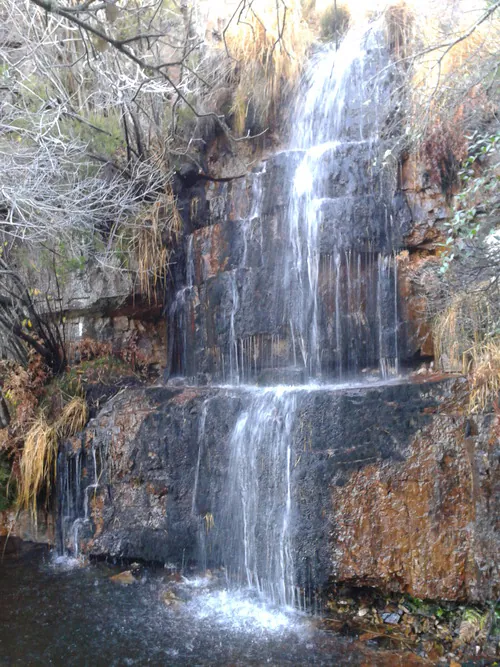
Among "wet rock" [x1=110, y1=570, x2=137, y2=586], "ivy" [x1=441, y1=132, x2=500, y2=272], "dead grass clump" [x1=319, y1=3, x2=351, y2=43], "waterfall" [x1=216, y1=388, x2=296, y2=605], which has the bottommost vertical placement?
"wet rock" [x1=110, y1=570, x2=137, y2=586]

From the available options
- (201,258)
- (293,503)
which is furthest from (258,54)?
(293,503)

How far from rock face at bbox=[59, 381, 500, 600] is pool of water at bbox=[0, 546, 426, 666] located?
33 centimetres

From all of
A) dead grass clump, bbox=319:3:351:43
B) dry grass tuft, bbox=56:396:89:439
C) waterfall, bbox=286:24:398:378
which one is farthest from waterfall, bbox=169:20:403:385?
dry grass tuft, bbox=56:396:89:439

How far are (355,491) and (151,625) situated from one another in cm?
187

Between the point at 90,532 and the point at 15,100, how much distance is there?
5.20 m

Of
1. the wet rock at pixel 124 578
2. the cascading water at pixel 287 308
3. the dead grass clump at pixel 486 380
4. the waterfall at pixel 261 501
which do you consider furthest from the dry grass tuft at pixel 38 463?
the dead grass clump at pixel 486 380

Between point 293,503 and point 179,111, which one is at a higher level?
point 179,111

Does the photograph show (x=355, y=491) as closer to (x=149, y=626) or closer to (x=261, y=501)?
(x=261, y=501)

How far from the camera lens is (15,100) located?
7281 millimetres

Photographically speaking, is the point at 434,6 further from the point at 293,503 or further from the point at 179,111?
the point at 293,503

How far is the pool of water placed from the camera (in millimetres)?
4047

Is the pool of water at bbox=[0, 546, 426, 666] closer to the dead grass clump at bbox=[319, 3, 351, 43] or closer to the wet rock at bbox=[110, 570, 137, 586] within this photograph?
the wet rock at bbox=[110, 570, 137, 586]

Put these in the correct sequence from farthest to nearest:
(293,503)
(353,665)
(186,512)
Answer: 1. (186,512)
2. (293,503)
3. (353,665)

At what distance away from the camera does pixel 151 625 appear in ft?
14.8
